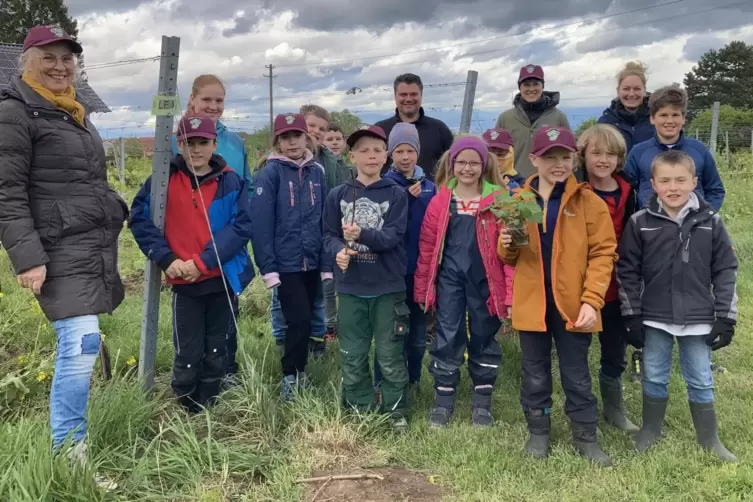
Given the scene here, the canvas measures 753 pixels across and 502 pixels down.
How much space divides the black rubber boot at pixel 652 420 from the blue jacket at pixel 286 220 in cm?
213

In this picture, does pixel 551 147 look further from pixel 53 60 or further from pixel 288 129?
pixel 53 60

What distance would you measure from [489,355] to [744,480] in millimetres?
1487

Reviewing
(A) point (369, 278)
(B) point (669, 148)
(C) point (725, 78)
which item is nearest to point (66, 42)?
(A) point (369, 278)

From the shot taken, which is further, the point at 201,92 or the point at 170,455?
the point at 201,92

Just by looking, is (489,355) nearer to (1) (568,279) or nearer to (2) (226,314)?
(1) (568,279)

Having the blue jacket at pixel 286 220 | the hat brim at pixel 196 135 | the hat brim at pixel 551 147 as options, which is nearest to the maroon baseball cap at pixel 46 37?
the hat brim at pixel 196 135

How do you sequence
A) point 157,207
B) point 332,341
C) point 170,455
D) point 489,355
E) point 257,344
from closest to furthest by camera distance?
point 170,455, point 157,207, point 489,355, point 257,344, point 332,341

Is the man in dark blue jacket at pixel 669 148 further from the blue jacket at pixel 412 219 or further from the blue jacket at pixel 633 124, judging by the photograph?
the blue jacket at pixel 412 219

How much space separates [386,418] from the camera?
144 inches

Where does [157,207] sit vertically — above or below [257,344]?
above

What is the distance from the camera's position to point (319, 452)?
328cm

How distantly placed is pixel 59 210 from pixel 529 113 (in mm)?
3888

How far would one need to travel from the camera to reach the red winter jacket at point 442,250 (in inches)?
142

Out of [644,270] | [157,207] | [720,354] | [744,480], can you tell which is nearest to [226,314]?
[157,207]
